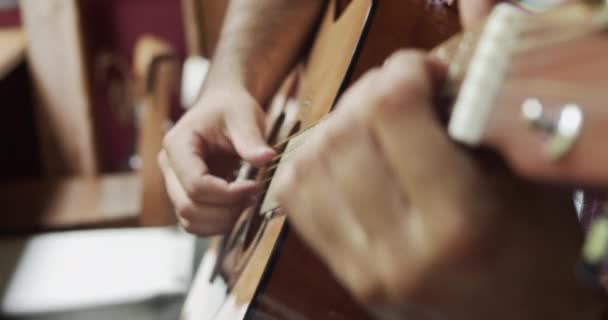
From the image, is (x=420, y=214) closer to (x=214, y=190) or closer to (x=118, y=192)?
(x=214, y=190)

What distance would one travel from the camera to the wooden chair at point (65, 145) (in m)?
1.44

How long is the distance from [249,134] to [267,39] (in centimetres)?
22

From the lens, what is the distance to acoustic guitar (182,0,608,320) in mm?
279

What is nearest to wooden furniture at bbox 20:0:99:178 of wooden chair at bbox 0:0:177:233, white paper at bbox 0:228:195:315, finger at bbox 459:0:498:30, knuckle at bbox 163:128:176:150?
wooden chair at bbox 0:0:177:233

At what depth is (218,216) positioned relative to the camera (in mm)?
644

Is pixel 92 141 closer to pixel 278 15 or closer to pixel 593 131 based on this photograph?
pixel 278 15

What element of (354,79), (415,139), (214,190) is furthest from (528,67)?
(214,190)

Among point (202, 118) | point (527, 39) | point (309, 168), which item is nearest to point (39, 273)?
point (202, 118)

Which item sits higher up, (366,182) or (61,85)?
(366,182)

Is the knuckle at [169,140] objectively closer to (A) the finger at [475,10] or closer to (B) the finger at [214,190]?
(B) the finger at [214,190]

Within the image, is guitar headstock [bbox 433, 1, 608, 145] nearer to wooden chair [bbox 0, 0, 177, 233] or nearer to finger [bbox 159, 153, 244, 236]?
finger [bbox 159, 153, 244, 236]

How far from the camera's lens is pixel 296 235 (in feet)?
1.75

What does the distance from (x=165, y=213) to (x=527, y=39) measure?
A: 0.91 metres

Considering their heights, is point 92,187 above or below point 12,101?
below
